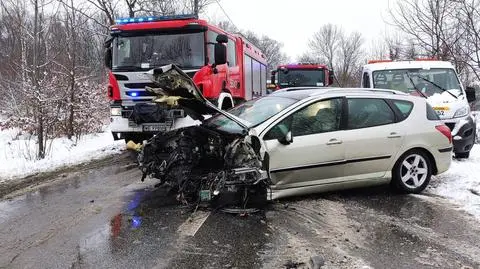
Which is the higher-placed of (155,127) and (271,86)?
(271,86)

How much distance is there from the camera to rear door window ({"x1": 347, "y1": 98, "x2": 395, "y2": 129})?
6.74 meters

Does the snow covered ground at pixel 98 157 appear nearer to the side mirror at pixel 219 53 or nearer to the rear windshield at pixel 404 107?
the rear windshield at pixel 404 107

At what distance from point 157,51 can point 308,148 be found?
18.2 feet

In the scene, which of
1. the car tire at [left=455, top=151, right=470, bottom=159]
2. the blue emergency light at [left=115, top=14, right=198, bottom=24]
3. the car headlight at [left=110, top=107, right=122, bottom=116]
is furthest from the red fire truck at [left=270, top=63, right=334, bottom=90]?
the car tire at [left=455, top=151, right=470, bottom=159]

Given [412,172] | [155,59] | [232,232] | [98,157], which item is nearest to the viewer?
[232,232]

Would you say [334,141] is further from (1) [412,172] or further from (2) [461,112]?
(2) [461,112]

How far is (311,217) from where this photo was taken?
5738mm

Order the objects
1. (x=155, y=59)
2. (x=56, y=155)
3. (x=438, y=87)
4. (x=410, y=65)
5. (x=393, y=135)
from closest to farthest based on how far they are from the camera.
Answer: (x=393, y=135)
(x=438, y=87)
(x=155, y=59)
(x=410, y=65)
(x=56, y=155)

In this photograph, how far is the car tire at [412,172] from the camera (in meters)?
6.97

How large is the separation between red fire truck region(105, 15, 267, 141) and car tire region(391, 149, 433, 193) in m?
4.70

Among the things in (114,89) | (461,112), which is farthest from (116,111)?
(461,112)

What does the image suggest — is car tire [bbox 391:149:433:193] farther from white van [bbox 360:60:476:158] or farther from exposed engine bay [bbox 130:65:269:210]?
white van [bbox 360:60:476:158]

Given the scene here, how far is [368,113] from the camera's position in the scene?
6887mm

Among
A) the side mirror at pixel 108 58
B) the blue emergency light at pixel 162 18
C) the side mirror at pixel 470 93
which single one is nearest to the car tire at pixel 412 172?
the side mirror at pixel 470 93
